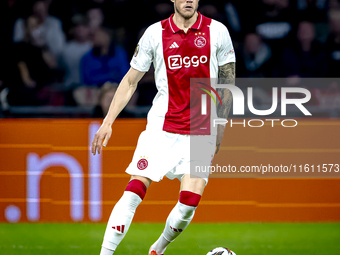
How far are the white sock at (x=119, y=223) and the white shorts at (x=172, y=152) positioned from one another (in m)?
0.24

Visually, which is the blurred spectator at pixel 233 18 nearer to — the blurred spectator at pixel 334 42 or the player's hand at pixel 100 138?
the blurred spectator at pixel 334 42

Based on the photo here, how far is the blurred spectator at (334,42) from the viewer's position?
6.66 metres

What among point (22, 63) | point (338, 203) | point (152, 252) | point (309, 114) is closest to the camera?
point (152, 252)

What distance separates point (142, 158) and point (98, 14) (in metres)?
3.66

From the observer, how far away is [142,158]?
3.51 meters

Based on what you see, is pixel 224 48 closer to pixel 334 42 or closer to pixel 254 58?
pixel 254 58

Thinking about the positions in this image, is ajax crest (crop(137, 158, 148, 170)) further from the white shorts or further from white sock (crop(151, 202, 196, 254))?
white sock (crop(151, 202, 196, 254))

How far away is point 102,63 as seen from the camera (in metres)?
6.20

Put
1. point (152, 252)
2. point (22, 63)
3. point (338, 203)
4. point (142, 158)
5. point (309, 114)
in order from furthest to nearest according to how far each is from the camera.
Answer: point (22, 63) → point (309, 114) → point (338, 203) → point (152, 252) → point (142, 158)

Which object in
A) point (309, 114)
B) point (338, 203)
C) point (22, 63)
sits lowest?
point (338, 203)

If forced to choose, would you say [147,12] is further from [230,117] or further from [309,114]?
[309,114]

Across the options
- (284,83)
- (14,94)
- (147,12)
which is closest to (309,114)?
(284,83)

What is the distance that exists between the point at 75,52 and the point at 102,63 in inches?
20.6

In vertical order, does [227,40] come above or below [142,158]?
above
